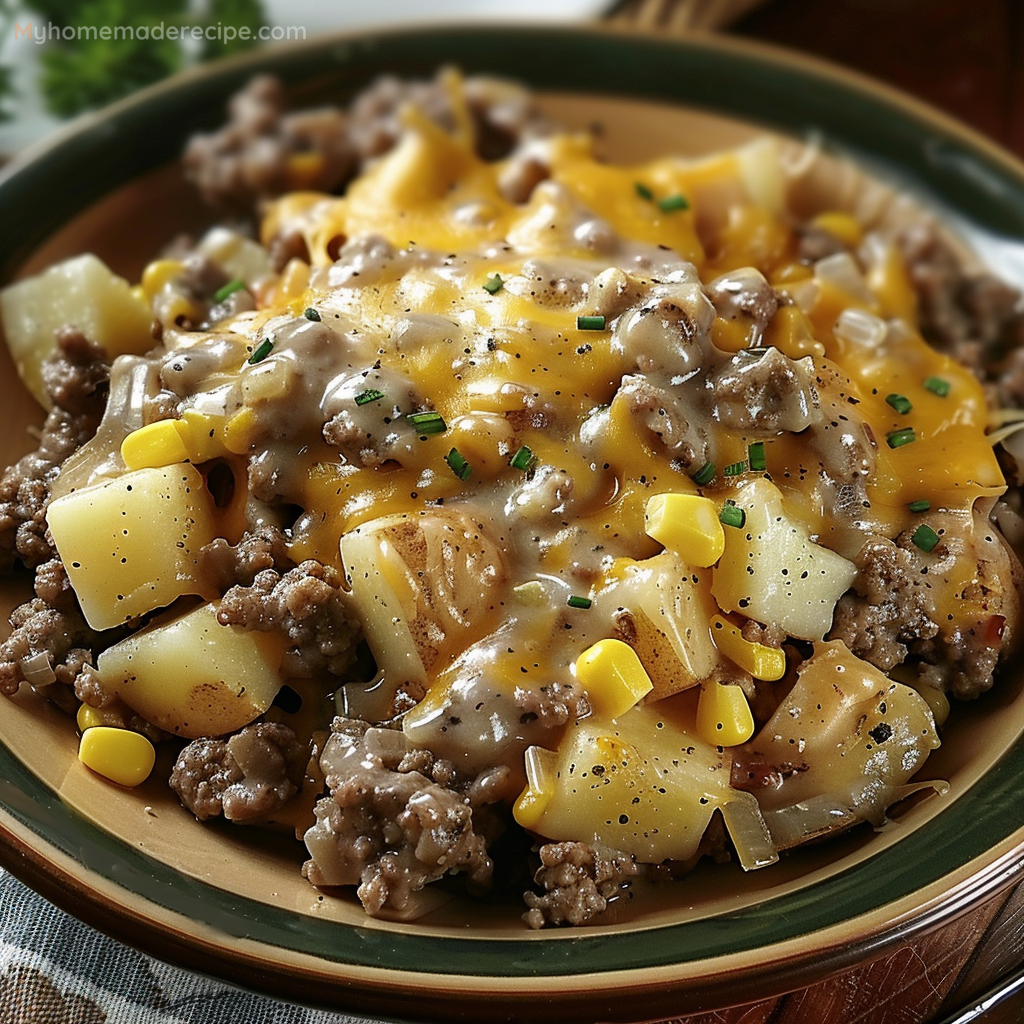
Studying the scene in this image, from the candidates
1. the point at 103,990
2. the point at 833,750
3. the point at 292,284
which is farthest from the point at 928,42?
the point at 103,990

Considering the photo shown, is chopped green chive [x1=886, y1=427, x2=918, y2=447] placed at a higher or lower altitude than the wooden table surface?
lower

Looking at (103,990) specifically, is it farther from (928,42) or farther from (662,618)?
(928,42)

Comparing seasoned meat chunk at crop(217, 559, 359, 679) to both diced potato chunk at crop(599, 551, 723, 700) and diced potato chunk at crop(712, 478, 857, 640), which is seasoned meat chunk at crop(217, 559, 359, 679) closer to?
diced potato chunk at crop(599, 551, 723, 700)

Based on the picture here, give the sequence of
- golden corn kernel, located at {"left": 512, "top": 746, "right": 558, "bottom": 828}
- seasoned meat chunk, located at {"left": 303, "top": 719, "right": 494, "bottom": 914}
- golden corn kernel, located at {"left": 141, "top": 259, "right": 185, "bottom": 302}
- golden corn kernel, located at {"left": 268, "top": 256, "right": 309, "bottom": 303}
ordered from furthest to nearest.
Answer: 1. golden corn kernel, located at {"left": 141, "top": 259, "right": 185, "bottom": 302}
2. golden corn kernel, located at {"left": 268, "top": 256, "right": 309, "bottom": 303}
3. golden corn kernel, located at {"left": 512, "top": 746, "right": 558, "bottom": 828}
4. seasoned meat chunk, located at {"left": 303, "top": 719, "right": 494, "bottom": 914}

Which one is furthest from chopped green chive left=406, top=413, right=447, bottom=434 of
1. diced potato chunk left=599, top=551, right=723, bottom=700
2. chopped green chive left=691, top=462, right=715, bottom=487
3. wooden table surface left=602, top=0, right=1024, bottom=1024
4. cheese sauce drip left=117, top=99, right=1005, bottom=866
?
wooden table surface left=602, top=0, right=1024, bottom=1024

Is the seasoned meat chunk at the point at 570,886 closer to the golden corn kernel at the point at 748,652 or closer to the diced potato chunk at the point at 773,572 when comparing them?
the golden corn kernel at the point at 748,652

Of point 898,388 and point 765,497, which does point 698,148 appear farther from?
point 765,497

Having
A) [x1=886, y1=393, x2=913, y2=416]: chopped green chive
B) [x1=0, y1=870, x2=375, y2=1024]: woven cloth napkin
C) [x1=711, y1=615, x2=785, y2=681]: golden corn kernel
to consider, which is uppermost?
[x1=886, y1=393, x2=913, y2=416]: chopped green chive
